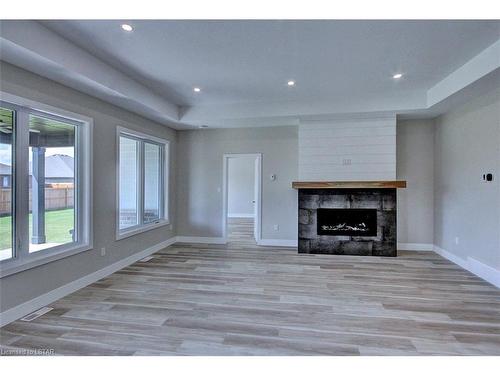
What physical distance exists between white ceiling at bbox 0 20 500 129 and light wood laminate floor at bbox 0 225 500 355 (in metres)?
2.62

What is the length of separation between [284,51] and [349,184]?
9.50ft

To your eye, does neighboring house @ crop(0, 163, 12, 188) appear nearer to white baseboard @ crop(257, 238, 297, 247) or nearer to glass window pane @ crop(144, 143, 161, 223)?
glass window pane @ crop(144, 143, 161, 223)

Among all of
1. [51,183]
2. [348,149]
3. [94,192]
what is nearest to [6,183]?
[51,183]

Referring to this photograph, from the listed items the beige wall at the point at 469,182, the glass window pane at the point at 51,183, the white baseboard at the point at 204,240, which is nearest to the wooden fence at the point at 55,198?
the glass window pane at the point at 51,183

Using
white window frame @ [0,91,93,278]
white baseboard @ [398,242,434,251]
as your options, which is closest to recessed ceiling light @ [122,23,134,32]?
white window frame @ [0,91,93,278]

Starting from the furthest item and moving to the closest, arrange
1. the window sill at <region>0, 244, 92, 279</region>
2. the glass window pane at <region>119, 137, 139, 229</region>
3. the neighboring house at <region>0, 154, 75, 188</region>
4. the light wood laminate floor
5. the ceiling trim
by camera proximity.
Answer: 1. the glass window pane at <region>119, 137, 139, 229</region>
2. the neighboring house at <region>0, 154, 75, 188</region>
3. the window sill at <region>0, 244, 92, 279</region>
4. the ceiling trim
5. the light wood laminate floor

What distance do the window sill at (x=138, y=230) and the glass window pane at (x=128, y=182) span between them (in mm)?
134

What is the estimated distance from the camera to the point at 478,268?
3.90 metres

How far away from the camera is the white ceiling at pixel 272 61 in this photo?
2.55 metres

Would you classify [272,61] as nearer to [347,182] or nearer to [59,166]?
[347,182]

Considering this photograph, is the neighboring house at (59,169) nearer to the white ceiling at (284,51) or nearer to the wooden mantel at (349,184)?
the white ceiling at (284,51)

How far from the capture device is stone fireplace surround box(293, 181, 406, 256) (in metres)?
5.05

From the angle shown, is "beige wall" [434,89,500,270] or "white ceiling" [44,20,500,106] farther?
"beige wall" [434,89,500,270]
